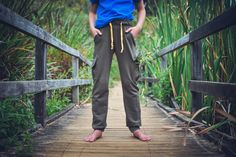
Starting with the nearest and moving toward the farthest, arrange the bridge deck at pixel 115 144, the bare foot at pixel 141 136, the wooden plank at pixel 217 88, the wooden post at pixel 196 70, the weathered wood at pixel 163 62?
1. the wooden plank at pixel 217 88
2. the bridge deck at pixel 115 144
3. the bare foot at pixel 141 136
4. the wooden post at pixel 196 70
5. the weathered wood at pixel 163 62

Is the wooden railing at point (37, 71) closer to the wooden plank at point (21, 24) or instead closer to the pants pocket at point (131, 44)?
the wooden plank at point (21, 24)

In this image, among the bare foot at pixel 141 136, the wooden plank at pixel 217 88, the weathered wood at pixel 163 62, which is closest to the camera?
the wooden plank at pixel 217 88

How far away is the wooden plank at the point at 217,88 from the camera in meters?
1.89

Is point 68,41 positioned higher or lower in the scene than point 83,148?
higher

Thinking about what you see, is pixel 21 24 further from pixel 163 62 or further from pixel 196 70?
pixel 163 62

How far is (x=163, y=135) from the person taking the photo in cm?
280

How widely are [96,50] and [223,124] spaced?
1034 mm

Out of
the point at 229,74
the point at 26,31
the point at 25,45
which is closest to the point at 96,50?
the point at 26,31

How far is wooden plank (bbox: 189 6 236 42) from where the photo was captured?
6.26ft

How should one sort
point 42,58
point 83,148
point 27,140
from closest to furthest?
point 27,140 → point 83,148 → point 42,58

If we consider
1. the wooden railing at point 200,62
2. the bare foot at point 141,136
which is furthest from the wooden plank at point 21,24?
the wooden railing at point 200,62

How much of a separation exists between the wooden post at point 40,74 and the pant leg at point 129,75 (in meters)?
0.73

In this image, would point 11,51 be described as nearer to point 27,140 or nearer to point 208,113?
point 27,140

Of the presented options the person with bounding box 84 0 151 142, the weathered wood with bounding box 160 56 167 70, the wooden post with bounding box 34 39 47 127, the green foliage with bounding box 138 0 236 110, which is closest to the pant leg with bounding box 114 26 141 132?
the person with bounding box 84 0 151 142
